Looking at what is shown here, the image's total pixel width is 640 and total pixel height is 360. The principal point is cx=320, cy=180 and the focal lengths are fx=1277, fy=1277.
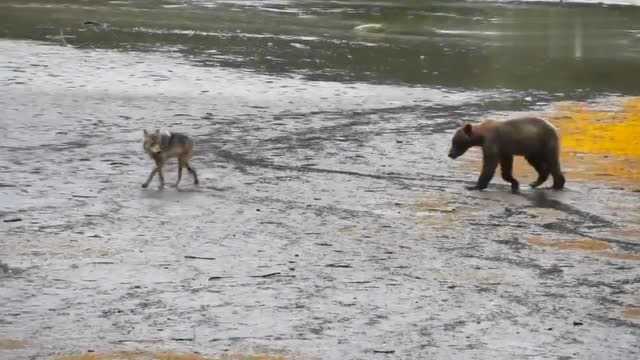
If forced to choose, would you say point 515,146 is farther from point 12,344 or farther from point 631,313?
point 12,344

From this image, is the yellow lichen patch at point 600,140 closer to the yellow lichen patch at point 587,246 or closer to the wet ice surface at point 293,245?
the wet ice surface at point 293,245

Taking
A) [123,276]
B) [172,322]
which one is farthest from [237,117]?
[172,322]

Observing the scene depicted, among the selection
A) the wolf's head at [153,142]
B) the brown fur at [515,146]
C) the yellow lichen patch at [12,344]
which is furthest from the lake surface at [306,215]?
the wolf's head at [153,142]

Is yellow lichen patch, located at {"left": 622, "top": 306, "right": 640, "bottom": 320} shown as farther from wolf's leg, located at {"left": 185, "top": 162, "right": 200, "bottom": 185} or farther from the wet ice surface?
wolf's leg, located at {"left": 185, "top": 162, "right": 200, "bottom": 185}

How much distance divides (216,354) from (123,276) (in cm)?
192

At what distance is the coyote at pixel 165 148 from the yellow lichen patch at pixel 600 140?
442cm

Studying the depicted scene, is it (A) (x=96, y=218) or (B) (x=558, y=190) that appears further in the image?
(B) (x=558, y=190)

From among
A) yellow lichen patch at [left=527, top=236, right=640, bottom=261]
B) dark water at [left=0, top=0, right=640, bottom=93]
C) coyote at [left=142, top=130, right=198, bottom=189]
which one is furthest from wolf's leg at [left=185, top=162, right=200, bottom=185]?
dark water at [left=0, top=0, right=640, bottom=93]

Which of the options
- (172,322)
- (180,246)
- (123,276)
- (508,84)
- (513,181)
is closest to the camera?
(172,322)

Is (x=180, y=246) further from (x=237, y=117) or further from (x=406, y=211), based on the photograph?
(x=237, y=117)

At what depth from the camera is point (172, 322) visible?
813 centimetres

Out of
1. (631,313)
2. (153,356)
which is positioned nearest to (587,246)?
(631,313)

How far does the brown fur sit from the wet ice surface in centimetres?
18

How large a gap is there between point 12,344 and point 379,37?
78.7ft
